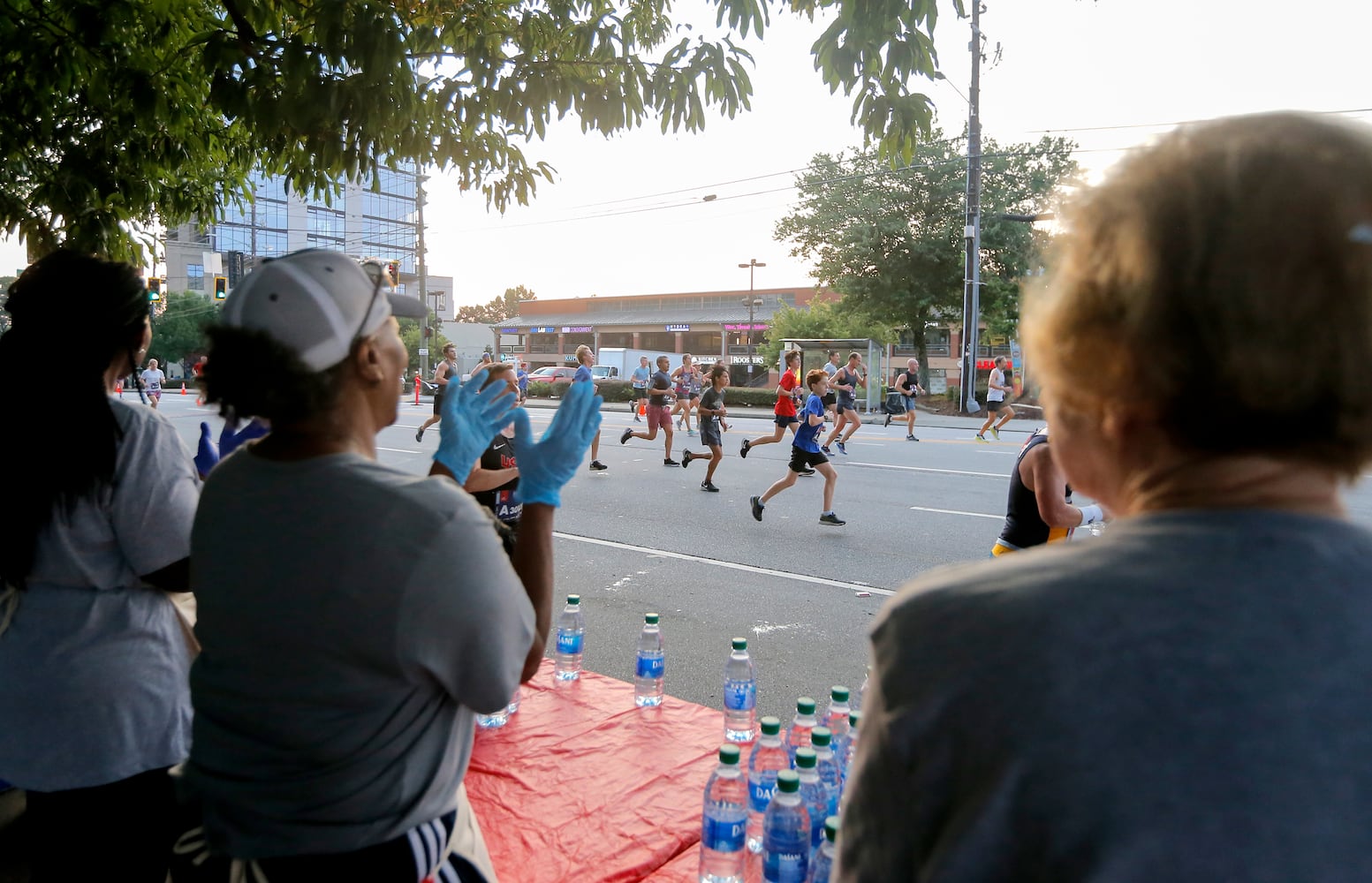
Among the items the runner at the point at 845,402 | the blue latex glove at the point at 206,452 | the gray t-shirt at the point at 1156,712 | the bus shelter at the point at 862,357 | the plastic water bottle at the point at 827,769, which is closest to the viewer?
the gray t-shirt at the point at 1156,712

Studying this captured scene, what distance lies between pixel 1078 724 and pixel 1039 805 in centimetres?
7

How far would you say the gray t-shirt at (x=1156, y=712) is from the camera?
26.8 inches

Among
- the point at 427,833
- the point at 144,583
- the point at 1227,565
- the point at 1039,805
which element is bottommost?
the point at 427,833

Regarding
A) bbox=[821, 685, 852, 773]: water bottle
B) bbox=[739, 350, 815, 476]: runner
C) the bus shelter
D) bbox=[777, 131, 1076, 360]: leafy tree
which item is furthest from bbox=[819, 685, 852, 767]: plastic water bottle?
bbox=[777, 131, 1076, 360]: leafy tree

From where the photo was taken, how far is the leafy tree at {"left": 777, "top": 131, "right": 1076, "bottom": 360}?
32.6 meters

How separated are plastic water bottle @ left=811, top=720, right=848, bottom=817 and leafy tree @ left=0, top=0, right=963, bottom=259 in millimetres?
1989

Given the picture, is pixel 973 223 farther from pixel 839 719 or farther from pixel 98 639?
pixel 98 639

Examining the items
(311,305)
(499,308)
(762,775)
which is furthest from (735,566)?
(499,308)

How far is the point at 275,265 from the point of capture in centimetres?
148

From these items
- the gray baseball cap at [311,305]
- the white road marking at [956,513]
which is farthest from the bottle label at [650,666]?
the white road marking at [956,513]

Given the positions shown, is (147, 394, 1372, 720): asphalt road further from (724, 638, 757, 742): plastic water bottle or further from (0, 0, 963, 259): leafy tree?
(0, 0, 963, 259): leafy tree

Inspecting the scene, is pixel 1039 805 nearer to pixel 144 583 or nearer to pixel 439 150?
pixel 144 583

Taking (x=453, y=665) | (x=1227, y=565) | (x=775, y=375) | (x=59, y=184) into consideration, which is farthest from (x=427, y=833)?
(x=775, y=375)

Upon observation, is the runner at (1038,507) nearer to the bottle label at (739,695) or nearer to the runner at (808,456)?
the bottle label at (739,695)
